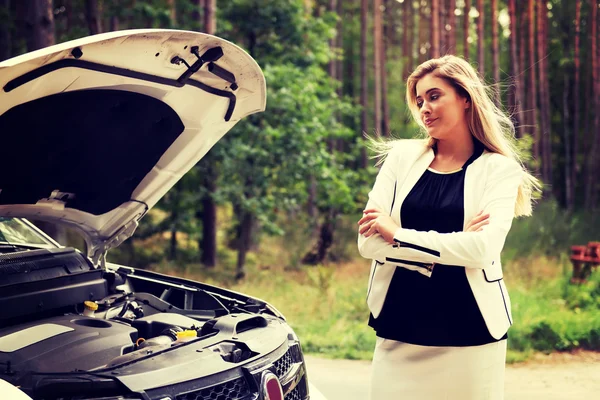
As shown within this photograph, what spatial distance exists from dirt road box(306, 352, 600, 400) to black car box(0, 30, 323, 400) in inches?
94.3

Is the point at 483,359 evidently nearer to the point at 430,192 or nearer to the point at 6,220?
the point at 430,192

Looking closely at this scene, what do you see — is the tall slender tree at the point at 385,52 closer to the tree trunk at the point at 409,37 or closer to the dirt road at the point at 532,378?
the tree trunk at the point at 409,37

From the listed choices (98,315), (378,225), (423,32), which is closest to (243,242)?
(98,315)

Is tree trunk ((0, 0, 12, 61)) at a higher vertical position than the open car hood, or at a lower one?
higher

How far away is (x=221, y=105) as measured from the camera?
394 centimetres

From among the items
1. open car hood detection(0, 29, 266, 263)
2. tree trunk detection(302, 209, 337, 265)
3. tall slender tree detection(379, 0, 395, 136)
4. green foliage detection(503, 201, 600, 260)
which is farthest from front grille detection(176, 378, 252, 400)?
tall slender tree detection(379, 0, 395, 136)

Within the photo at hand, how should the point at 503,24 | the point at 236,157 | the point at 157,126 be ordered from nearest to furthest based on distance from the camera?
the point at 157,126, the point at 236,157, the point at 503,24

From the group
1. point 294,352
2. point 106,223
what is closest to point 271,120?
point 106,223

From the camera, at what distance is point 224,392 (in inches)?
108

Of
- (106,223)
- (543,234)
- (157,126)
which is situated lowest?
(543,234)

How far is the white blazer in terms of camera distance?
8.27ft

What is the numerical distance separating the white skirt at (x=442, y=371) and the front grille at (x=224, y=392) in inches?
22.3

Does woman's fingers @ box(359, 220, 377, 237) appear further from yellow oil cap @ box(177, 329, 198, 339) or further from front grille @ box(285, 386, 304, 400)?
yellow oil cap @ box(177, 329, 198, 339)

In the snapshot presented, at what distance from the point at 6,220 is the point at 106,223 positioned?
0.65 m
